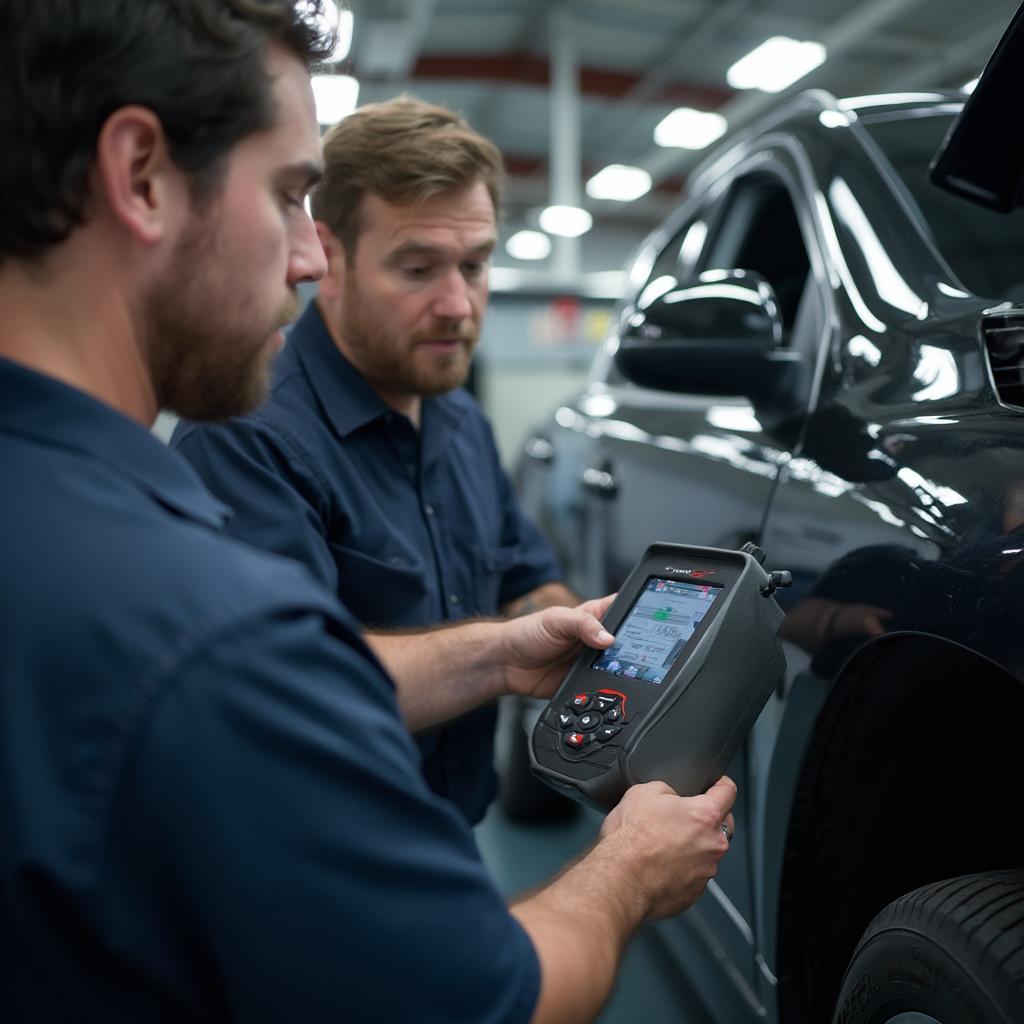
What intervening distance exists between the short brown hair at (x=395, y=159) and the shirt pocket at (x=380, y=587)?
1.68 feet

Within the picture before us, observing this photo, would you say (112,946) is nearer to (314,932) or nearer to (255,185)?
(314,932)

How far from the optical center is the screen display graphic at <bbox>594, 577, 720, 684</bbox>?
1146mm

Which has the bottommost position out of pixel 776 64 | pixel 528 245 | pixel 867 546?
pixel 867 546

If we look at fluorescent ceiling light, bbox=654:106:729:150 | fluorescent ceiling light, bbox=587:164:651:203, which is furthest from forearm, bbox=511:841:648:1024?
fluorescent ceiling light, bbox=587:164:651:203

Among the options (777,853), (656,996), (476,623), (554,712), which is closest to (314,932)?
(554,712)

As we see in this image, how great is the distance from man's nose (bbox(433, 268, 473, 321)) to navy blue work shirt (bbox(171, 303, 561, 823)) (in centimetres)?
17

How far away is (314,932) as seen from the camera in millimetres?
635

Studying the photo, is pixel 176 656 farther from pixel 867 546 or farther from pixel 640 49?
pixel 640 49

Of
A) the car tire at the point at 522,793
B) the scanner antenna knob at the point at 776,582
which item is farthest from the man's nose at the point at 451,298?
the car tire at the point at 522,793

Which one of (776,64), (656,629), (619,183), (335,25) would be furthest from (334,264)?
(619,183)

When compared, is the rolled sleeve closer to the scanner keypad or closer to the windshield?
the scanner keypad

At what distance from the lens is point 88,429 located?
74 centimetres

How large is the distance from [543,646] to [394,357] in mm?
543

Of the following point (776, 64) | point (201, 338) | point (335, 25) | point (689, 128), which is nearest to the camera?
point (201, 338)
